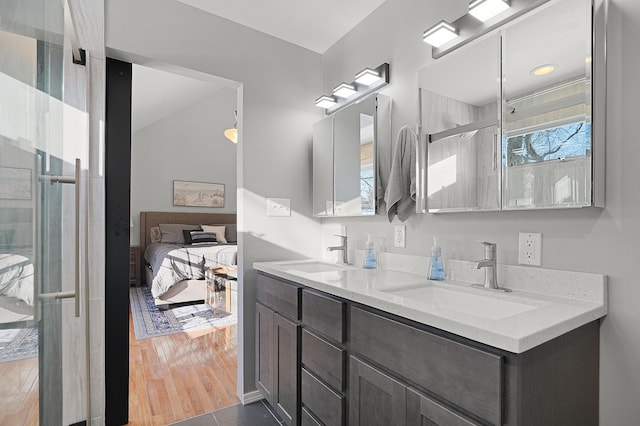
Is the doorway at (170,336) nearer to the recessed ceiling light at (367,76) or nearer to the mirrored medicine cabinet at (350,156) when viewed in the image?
the mirrored medicine cabinet at (350,156)

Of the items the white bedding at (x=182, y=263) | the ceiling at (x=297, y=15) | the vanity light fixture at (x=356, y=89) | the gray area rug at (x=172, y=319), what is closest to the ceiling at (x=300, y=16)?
the ceiling at (x=297, y=15)

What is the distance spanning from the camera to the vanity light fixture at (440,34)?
1.54 metres

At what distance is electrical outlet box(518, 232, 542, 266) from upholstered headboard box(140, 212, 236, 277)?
604 cm

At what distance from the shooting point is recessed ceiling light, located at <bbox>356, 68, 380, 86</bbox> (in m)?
2.04

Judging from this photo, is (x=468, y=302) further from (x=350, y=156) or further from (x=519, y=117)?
(x=350, y=156)

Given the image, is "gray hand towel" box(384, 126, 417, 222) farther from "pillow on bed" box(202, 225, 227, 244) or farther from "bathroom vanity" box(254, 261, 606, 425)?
"pillow on bed" box(202, 225, 227, 244)

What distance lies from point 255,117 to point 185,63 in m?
0.52

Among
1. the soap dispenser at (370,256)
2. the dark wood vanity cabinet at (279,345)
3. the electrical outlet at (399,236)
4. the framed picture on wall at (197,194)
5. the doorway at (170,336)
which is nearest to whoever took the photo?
the dark wood vanity cabinet at (279,345)

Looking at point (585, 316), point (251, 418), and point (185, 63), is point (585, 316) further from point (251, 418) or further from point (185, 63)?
point (185, 63)

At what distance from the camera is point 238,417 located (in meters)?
2.04

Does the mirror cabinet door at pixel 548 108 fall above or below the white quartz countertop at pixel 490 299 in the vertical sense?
above

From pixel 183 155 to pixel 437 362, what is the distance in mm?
6574

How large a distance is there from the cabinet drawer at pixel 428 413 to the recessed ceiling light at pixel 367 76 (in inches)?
66.5

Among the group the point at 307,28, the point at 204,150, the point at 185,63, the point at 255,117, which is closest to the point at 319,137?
the point at 255,117
